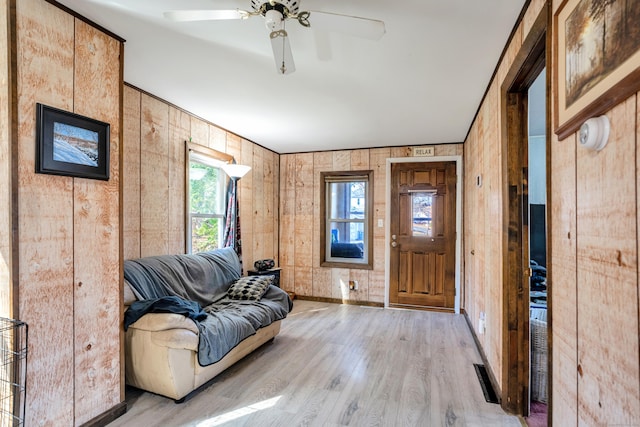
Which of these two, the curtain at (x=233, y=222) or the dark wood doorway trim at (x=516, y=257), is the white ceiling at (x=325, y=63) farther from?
the curtain at (x=233, y=222)

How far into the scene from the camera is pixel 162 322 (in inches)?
81.3

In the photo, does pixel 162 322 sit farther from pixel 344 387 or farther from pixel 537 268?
pixel 537 268

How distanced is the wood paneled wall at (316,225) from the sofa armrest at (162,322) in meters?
3.02

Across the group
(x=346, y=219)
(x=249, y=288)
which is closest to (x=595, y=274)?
(x=249, y=288)

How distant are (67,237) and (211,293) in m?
1.61

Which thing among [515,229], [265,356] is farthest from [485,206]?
[265,356]

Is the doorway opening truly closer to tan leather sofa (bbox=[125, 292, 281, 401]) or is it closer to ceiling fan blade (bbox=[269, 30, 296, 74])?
ceiling fan blade (bbox=[269, 30, 296, 74])

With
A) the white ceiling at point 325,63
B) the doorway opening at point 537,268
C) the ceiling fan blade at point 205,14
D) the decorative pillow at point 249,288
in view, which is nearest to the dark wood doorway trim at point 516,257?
the doorway opening at point 537,268

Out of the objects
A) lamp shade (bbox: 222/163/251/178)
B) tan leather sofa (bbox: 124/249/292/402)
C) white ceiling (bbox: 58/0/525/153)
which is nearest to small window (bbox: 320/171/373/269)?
white ceiling (bbox: 58/0/525/153)

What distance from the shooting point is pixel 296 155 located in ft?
17.1

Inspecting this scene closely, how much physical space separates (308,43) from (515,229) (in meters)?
1.79

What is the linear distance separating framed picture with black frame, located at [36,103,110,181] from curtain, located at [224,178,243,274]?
1.99 m

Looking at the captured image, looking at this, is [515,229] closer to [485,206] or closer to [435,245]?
[485,206]

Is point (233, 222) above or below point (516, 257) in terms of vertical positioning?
above
